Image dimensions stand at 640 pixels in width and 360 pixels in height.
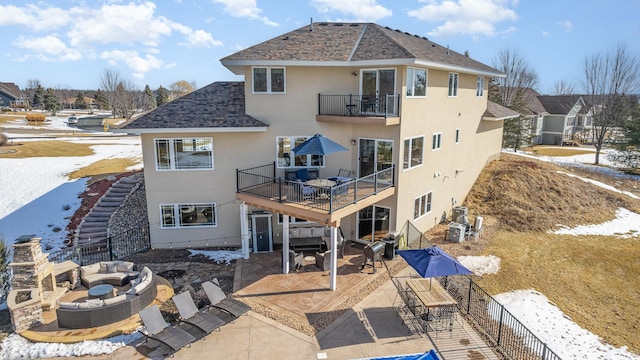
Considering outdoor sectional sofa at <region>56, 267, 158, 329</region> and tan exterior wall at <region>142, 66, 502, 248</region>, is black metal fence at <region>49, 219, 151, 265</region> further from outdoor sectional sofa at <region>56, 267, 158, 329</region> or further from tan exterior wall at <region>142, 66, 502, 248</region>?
outdoor sectional sofa at <region>56, 267, 158, 329</region>

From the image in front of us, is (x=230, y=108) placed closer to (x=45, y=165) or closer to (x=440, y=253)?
(x=440, y=253)

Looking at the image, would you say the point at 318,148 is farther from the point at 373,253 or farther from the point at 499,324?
the point at 499,324

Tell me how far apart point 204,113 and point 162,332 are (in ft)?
33.2

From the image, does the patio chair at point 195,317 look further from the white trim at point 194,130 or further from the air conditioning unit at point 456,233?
the air conditioning unit at point 456,233

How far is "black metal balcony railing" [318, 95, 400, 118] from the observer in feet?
52.1

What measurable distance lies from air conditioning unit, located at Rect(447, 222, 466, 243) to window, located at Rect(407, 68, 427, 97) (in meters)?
6.92

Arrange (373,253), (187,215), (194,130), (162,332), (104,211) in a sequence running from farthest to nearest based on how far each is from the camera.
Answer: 1. (104,211)
2. (187,215)
3. (194,130)
4. (373,253)
5. (162,332)

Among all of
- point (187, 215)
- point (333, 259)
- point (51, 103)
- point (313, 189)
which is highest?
point (51, 103)

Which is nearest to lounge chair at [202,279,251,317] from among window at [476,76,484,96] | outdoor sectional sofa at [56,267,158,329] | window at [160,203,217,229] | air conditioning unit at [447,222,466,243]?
outdoor sectional sofa at [56,267,158,329]

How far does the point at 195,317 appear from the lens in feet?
35.8

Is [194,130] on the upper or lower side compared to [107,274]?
upper

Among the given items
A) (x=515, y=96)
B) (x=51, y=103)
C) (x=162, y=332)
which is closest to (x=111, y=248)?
(x=162, y=332)

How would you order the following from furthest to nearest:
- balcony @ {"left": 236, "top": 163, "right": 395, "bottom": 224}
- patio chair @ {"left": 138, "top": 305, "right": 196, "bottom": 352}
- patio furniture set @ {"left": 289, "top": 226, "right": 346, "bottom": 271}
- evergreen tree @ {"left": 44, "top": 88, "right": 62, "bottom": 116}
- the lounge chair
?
evergreen tree @ {"left": 44, "top": 88, "right": 62, "bottom": 116}, patio furniture set @ {"left": 289, "top": 226, "right": 346, "bottom": 271}, balcony @ {"left": 236, "top": 163, "right": 395, "bottom": 224}, the lounge chair, patio chair @ {"left": 138, "top": 305, "right": 196, "bottom": 352}

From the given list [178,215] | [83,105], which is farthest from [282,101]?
[83,105]
